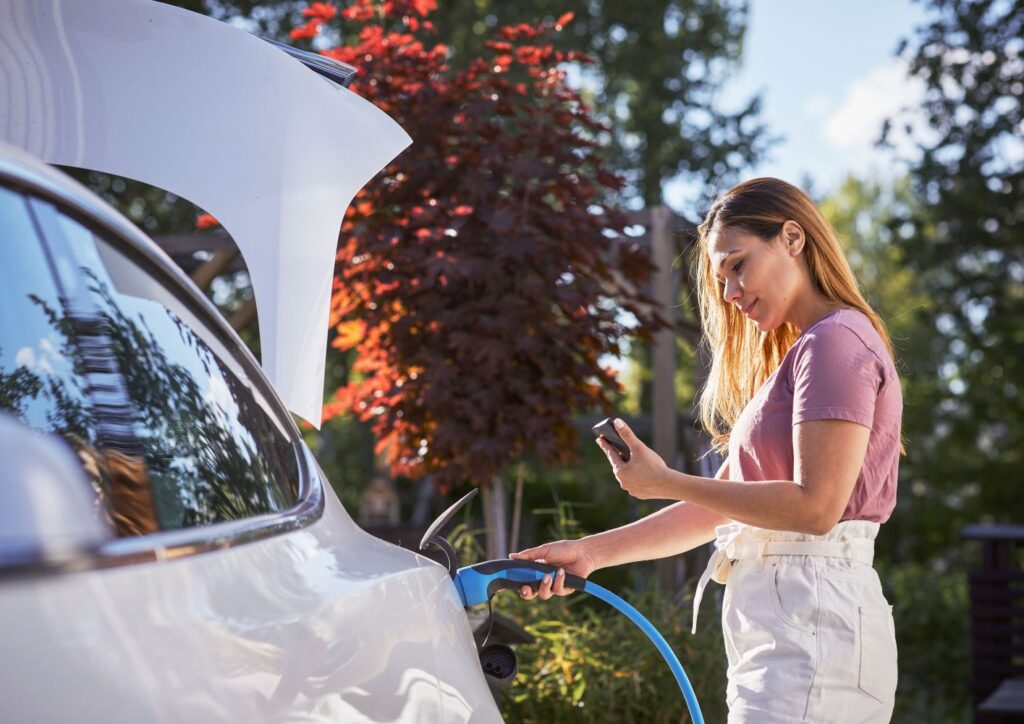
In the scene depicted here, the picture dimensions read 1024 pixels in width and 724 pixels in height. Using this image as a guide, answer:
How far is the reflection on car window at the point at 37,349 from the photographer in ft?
3.91

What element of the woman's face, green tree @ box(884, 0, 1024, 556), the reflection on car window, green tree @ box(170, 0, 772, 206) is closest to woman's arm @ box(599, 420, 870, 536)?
the woman's face

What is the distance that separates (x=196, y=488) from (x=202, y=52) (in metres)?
1.54

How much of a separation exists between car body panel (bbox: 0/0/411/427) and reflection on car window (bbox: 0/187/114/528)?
1162 millimetres

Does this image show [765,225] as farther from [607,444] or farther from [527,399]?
[527,399]

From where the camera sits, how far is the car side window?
4.35ft

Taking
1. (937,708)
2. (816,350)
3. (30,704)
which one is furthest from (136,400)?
(937,708)

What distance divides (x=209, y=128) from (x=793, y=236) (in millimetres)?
1179

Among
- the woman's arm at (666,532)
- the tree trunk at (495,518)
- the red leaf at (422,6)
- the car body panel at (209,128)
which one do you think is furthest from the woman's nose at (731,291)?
the red leaf at (422,6)

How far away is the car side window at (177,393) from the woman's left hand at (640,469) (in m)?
0.75

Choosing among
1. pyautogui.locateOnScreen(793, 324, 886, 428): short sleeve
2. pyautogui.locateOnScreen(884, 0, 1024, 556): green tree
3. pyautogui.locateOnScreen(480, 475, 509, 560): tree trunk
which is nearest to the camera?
pyautogui.locateOnScreen(793, 324, 886, 428): short sleeve

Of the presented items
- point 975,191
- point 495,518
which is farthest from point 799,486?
point 975,191

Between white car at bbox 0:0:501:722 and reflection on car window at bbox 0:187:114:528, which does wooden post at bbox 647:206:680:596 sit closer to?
white car at bbox 0:0:501:722

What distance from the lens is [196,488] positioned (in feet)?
4.59

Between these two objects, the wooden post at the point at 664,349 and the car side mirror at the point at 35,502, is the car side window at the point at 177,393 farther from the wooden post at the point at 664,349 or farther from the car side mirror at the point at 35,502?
the wooden post at the point at 664,349
